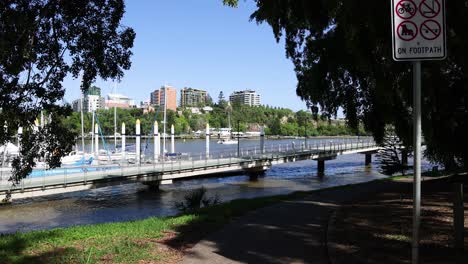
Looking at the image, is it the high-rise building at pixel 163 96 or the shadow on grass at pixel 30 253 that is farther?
the high-rise building at pixel 163 96

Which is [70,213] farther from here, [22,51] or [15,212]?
[22,51]

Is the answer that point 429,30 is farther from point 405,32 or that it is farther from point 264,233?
point 264,233

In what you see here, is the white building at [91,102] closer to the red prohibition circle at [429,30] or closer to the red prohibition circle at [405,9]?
the red prohibition circle at [405,9]

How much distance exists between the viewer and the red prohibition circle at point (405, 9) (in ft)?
13.6

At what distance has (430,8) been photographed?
13.5ft

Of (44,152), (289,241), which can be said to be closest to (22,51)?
(44,152)

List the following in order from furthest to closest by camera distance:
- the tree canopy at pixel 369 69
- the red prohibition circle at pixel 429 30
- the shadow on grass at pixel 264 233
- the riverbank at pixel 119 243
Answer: the tree canopy at pixel 369 69 → the shadow on grass at pixel 264 233 → the riverbank at pixel 119 243 → the red prohibition circle at pixel 429 30

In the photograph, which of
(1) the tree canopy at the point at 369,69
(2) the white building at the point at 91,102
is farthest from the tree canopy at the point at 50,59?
(2) the white building at the point at 91,102

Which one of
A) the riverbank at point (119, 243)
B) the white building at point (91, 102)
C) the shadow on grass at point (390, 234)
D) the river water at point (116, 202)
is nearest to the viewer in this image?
the shadow on grass at point (390, 234)

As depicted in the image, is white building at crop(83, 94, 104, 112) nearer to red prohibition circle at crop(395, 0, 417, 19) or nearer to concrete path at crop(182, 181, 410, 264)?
concrete path at crop(182, 181, 410, 264)

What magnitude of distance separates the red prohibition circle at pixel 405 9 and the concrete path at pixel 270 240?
4385 millimetres

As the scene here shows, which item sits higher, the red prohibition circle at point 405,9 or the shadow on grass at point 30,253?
the red prohibition circle at point 405,9

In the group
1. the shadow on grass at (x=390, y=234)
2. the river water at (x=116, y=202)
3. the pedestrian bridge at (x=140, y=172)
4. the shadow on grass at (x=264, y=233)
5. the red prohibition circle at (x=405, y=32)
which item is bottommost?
the river water at (x=116, y=202)

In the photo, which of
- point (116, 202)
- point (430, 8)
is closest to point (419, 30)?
point (430, 8)
